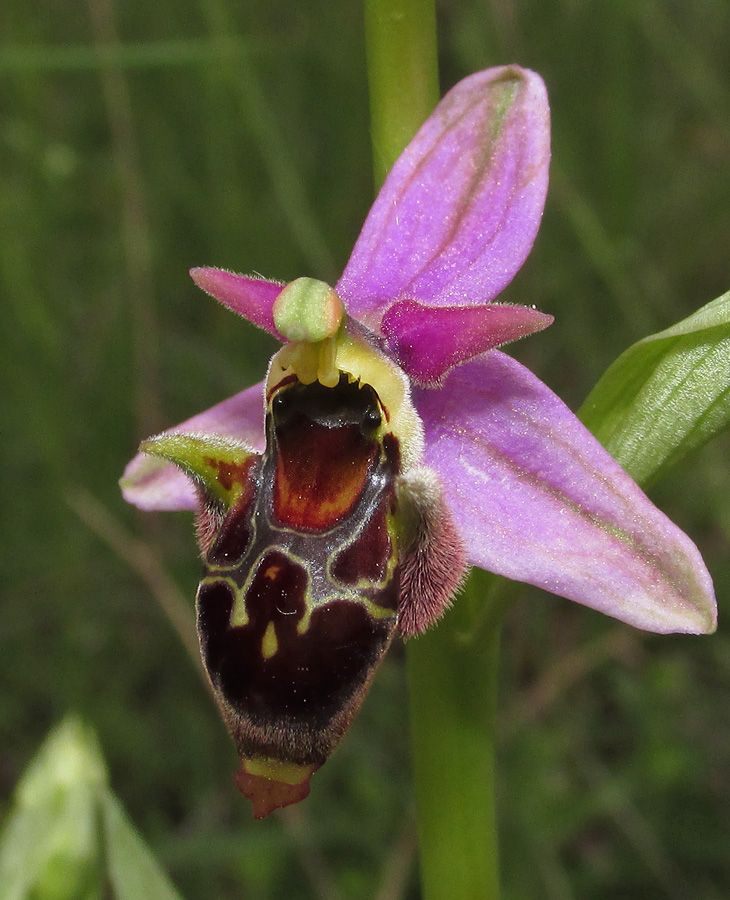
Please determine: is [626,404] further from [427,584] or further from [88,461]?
[88,461]

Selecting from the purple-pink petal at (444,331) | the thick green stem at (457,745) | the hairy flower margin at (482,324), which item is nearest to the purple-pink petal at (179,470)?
the hairy flower margin at (482,324)

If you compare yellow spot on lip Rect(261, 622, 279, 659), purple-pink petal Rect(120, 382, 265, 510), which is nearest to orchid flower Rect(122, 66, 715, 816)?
yellow spot on lip Rect(261, 622, 279, 659)

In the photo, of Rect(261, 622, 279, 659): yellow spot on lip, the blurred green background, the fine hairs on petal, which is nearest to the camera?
Rect(261, 622, 279, 659): yellow spot on lip

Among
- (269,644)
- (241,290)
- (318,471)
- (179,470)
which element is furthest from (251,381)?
(269,644)

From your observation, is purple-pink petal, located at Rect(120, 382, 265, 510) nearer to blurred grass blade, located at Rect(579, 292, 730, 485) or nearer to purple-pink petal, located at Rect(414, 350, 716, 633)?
purple-pink petal, located at Rect(414, 350, 716, 633)

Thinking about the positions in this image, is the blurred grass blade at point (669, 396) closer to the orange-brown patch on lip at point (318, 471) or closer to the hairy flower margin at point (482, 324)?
the hairy flower margin at point (482, 324)

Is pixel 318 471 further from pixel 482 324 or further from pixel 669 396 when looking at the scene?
pixel 669 396

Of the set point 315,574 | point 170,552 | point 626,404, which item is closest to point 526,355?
point 170,552
